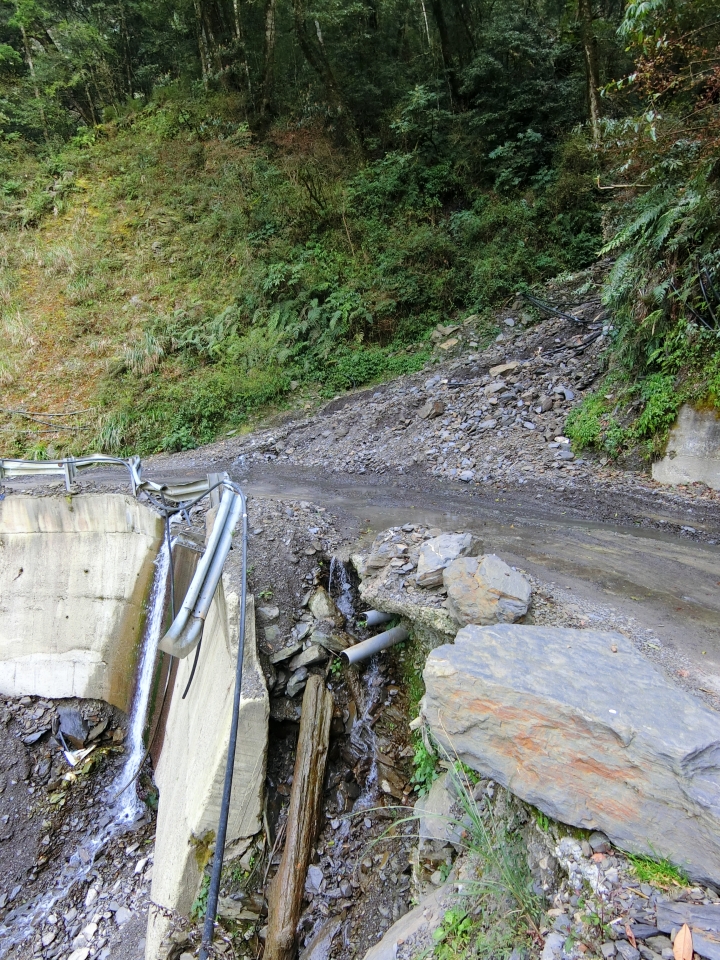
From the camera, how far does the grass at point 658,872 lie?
7.50 ft

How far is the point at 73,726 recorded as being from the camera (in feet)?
26.3

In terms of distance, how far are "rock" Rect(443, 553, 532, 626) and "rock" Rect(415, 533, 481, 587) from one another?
0.32 m

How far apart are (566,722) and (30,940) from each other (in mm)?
6512

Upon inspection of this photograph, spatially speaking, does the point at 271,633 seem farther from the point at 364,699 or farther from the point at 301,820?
the point at 301,820

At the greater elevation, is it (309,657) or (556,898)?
(556,898)

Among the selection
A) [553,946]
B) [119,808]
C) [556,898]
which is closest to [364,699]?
[556,898]

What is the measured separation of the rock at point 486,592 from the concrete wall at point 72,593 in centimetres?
527

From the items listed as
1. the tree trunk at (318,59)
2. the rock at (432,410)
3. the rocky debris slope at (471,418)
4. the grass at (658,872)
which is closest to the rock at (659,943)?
the grass at (658,872)

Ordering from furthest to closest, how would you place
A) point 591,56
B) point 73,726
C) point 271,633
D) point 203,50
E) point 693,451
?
point 203,50 < point 591,56 < point 73,726 < point 693,451 < point 271,633

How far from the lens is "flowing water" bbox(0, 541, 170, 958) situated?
231 inches

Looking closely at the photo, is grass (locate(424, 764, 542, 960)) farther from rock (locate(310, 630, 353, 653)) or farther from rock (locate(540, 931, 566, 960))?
rock (locate(310, 630, 353, 653))

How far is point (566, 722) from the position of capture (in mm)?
2791

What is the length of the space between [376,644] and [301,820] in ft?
5.28

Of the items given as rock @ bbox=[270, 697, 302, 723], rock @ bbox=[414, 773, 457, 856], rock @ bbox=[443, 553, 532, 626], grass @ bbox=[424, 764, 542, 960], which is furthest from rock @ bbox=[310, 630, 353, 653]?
grass @ bbox=[424, 764, 542, 960]
